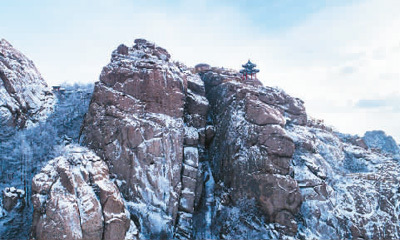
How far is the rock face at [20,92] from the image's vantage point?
40806 millimetres

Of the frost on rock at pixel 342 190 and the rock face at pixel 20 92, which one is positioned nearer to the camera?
the frost on rock at pixel 342 190

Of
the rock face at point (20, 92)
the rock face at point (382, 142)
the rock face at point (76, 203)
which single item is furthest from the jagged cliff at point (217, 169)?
the rock face at point (382, 142)

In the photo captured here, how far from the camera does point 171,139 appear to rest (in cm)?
3722

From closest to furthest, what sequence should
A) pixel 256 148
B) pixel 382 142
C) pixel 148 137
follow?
pixel 148 137
pixel 256 148
pixel 382 142

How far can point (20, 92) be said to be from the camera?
43.9 meters

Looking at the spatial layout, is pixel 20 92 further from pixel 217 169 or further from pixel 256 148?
pixel 256 148

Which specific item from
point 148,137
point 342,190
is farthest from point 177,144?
point 342,190

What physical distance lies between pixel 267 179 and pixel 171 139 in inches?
533

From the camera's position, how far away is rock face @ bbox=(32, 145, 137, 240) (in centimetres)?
2566

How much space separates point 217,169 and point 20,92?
3334 centimetres

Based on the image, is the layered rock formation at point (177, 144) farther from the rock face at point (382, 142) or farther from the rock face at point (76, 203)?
the rock face at point (382, 142)

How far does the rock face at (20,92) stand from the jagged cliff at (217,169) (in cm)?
1279

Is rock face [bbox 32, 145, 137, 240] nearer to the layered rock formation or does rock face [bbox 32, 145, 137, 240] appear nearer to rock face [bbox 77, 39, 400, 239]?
rock face [bbox 77, 39, 400, 239]

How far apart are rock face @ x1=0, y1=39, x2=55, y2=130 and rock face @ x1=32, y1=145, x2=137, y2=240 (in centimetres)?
1691
